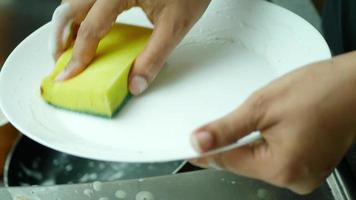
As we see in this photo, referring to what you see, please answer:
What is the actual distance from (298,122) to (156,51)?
8.2 inches

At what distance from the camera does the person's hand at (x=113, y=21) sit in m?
0.61

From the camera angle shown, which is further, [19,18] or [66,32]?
[19,18]

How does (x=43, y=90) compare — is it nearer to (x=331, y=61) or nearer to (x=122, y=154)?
(x=122, y=154)

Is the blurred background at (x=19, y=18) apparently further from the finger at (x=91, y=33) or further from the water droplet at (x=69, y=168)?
the finger at (x=91, y=33)

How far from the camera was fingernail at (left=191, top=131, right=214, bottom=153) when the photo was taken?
46 cm

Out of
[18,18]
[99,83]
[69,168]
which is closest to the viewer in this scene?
[99,83]

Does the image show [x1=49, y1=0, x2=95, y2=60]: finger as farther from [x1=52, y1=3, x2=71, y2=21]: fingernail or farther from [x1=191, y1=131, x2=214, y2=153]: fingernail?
[x1=191, y1=131, x2=214, y2=153]: fingernail

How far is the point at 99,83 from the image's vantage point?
0.59 meters

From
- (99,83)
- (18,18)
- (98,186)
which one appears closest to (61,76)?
(99,83)

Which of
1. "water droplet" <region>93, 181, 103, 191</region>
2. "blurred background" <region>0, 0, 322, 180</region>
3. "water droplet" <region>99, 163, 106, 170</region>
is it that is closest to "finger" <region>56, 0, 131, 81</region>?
"water droplet" <region>93, 181, 103, 191</region>

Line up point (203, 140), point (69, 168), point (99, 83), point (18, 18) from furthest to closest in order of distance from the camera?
point (18, 18) → point (69, 168) → point (99, 83) → point (203, 140)

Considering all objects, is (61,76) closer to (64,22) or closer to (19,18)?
(64,22)

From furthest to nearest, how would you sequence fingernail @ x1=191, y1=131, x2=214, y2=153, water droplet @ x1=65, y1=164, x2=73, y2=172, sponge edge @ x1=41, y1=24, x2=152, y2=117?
1. water droplet @ x1=65, y1=164, x2=73, y2=172
2. sponge edge @ x1=41, y1=24, x2=152, y2=117
3. fingernail @ x1=191, y1=131, x2=214, y2=153

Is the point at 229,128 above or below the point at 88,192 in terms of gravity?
above
